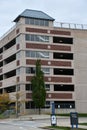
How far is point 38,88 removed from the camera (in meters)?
76.5

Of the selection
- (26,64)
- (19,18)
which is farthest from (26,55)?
(19,18)

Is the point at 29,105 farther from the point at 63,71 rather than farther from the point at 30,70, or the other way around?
the point at 63,71

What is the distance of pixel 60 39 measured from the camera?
84.1 m

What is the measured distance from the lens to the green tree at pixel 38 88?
76375mm

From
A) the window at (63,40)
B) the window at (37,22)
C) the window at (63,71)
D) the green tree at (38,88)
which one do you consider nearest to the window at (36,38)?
the window at (63,40)

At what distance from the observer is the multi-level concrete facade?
79.6 m

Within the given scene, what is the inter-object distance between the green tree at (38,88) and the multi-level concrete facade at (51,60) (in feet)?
7.10

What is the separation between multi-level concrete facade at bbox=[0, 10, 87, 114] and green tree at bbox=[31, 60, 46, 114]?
2.17m

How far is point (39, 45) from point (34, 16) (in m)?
6.21

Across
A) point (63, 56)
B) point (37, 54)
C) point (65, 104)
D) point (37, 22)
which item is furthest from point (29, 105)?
point (37, 22)

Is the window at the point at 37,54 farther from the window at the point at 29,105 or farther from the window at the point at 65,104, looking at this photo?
the window at the point at 65,104

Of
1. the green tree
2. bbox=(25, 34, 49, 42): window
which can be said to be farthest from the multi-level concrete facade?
the green tree

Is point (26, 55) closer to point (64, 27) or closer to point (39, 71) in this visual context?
point (39, 71)

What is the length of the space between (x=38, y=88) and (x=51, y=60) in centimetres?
782
